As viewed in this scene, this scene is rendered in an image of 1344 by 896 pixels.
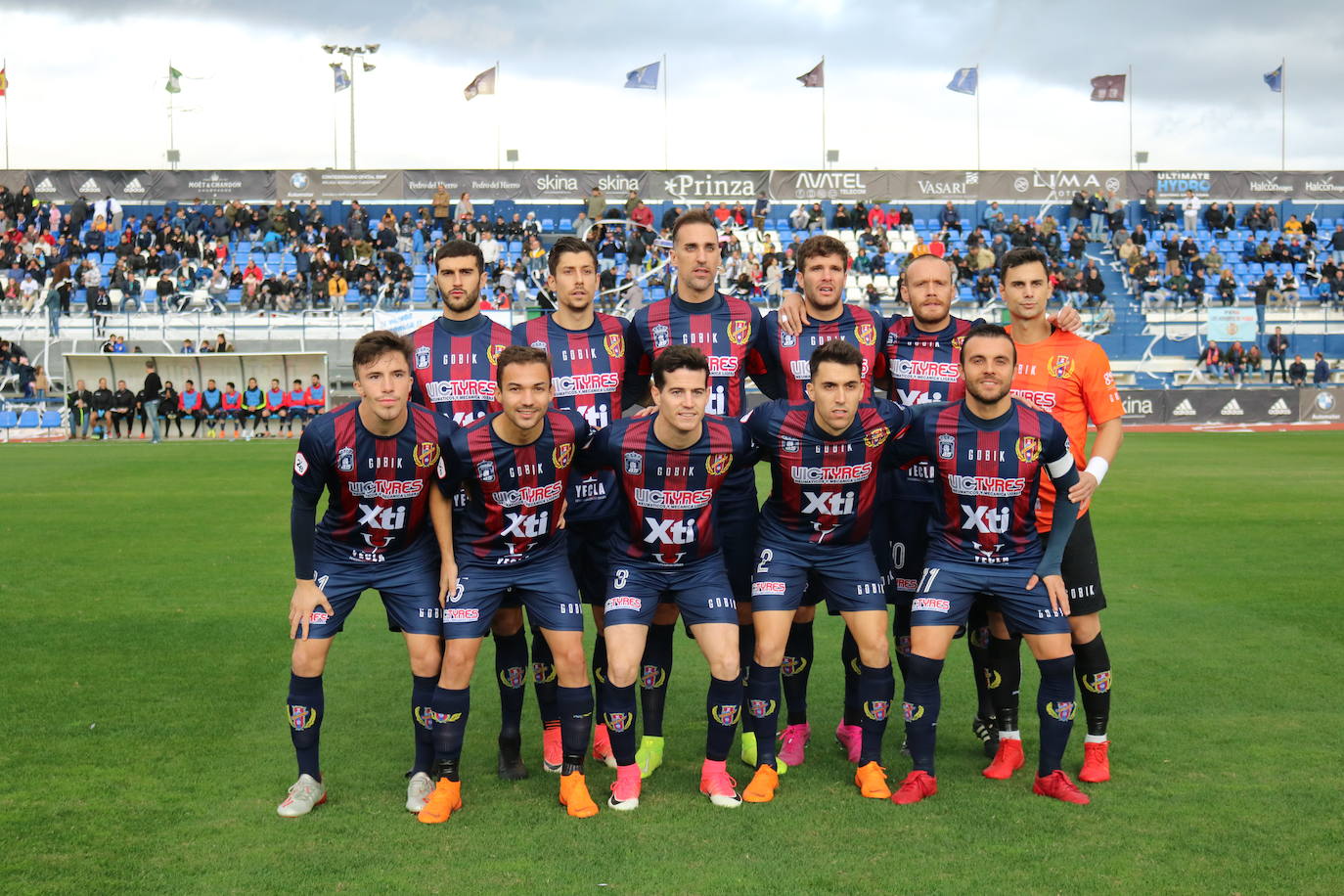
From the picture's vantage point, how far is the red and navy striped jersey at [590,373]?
19.2 feet

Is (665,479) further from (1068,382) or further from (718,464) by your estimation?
(1068,382)

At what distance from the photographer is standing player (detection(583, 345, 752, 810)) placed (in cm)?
521

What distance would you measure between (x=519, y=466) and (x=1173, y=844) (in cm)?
307

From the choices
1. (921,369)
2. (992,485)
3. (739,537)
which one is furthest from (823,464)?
(921,369)

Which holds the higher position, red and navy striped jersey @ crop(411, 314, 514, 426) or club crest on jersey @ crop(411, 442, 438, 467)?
red and navy striped jersey @ crop(411, 314, 514, 426)

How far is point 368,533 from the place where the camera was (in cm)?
531

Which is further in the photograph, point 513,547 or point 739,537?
point 739,537

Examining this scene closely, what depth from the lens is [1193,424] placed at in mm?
29453

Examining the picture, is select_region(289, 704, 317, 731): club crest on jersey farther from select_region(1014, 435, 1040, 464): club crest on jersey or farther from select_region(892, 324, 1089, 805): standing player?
select_region(1014, 435, 1040, 464): club crest on jersey

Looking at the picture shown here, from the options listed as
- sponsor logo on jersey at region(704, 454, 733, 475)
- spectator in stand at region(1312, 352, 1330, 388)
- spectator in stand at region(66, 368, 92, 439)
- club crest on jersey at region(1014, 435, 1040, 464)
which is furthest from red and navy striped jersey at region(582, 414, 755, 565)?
spectator in stand at region(1312, 352, 1330, 388)

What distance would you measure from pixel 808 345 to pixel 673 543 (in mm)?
1339

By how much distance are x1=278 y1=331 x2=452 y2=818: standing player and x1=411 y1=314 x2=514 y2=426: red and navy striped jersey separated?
0.55 meters

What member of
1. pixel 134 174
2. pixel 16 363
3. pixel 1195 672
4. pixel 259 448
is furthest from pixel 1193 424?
pixel 134 174

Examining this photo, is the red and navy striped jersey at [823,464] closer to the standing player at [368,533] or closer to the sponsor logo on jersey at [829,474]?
the sponsor logo on jersey at [829,474]
